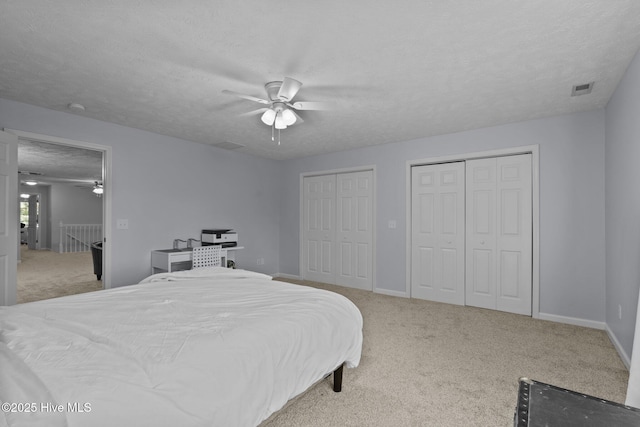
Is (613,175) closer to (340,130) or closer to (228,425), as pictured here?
(340,130)

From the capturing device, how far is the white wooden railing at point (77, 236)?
31.5ft

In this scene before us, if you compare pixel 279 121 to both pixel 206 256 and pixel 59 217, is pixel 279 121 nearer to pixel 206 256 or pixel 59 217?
pixel 206 256

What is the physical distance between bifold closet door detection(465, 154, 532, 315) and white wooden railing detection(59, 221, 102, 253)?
441 inches

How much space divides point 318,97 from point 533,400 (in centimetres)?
272

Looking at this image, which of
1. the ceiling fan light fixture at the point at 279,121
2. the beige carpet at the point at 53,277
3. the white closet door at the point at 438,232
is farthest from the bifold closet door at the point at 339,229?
the beige carpet at the point at 53,277

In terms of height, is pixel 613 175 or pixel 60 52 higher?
pixel 60 52

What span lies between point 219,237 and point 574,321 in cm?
454

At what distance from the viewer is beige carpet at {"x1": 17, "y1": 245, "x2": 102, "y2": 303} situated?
4688 mm

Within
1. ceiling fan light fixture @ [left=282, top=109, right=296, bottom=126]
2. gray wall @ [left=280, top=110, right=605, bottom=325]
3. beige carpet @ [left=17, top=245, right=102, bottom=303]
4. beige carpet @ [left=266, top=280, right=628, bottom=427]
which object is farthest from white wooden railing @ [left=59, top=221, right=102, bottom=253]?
gray wall @ [left=280, top=110, right=605, bottom=325]

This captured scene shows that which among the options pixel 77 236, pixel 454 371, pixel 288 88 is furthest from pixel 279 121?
pixel 77 236

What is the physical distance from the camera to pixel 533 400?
974 millimetres

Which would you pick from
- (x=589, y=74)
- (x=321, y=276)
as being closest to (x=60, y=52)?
(x=589, y=74)

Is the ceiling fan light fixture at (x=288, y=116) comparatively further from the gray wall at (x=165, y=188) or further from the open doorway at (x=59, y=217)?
the open doorway at (x=59, y=217)

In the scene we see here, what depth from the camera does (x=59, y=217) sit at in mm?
10031
